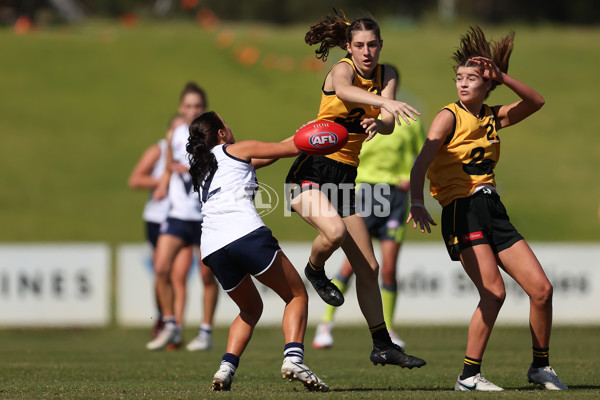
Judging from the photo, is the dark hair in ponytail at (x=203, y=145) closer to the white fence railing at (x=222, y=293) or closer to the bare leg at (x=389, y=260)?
the bare leg at (x=389, y=260)

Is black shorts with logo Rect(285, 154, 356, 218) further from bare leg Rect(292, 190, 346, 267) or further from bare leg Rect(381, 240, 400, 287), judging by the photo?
bare leg Rect(381, 240, 400, 287)

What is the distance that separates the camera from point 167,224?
10.1m

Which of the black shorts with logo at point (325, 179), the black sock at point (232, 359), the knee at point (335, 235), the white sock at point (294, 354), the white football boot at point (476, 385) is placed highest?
the black shorts with logo at point (325, 179)

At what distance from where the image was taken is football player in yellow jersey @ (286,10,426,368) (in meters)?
6.41

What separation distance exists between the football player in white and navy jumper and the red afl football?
9 cm

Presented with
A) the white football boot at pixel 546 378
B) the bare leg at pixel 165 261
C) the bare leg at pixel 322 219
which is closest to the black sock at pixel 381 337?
the bare leg at pixel 322 219

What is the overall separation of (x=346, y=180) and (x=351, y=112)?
0.48 metres

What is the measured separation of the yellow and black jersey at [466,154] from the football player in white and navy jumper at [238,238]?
1112 millimetres

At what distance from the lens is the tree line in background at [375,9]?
56375 mm

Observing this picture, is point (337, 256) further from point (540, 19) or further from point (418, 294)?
point (540, 19)

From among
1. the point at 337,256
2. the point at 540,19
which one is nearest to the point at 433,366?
the point at 337,256

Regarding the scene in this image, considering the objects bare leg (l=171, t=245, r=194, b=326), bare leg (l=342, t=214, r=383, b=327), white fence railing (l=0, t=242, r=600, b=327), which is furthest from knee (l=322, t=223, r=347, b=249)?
white fence railing (l=0, t=242, r=600, b=327)

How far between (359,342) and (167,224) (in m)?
3.01

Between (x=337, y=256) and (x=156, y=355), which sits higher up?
(x=337, y=256)
